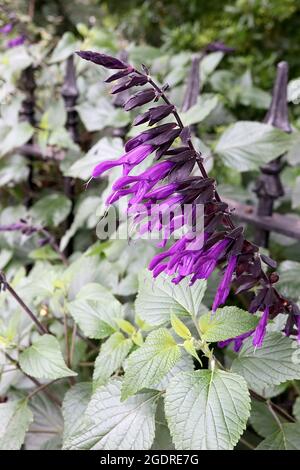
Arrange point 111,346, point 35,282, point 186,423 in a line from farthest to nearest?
1. point 35,282
2. point 111,346
3. point 186,423

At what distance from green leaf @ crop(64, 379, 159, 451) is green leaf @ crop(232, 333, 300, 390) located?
0.47 feet

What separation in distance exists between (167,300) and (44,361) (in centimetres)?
24

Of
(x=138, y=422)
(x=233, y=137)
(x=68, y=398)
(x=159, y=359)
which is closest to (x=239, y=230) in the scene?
(x=159, y=359)

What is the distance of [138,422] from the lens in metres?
0.75

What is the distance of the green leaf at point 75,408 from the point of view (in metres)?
0.88

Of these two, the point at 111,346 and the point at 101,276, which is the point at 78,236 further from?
the point at 111,346

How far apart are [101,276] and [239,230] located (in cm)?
56

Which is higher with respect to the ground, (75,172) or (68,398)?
(75,172)

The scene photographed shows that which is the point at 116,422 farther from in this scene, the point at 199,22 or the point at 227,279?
the point at 199,22

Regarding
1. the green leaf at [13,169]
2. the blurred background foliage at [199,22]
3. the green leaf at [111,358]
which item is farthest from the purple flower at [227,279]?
the blurred background foliage at [199,22]

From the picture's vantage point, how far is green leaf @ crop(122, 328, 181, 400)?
70 centimetres

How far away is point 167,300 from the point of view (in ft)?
2.73

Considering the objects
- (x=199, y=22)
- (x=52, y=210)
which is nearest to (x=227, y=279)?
(x=52, y=210)

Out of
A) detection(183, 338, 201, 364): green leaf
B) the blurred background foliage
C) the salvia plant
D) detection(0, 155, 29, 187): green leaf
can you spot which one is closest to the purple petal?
the salvia plant
